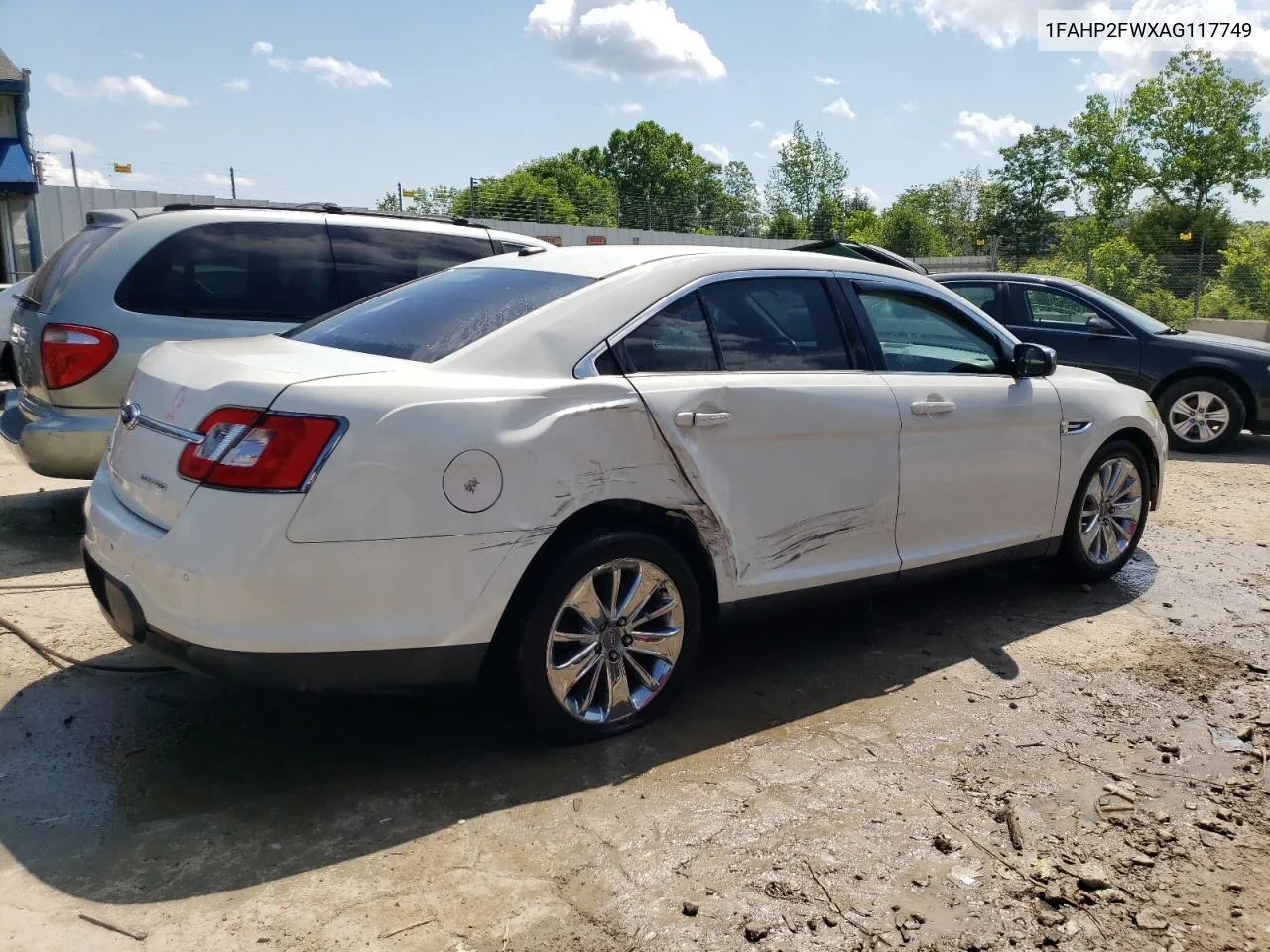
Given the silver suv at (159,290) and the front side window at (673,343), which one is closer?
the front side window at (673,343)

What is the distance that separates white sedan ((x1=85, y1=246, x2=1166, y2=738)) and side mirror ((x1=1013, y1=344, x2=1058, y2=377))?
0.11m

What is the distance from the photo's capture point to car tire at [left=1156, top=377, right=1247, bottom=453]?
9945 mm

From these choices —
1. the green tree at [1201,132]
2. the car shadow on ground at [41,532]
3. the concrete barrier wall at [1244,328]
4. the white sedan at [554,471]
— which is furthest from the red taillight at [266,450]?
the green tree at [1201,132]

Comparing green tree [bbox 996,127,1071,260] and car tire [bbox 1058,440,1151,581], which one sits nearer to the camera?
car tire [bbox 1058,440,1151,581]

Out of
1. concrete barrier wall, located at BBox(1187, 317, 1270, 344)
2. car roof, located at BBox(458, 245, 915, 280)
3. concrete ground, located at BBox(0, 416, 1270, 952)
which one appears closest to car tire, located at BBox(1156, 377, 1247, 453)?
concrete ground, located at BBox(0, 416, 1270, 952)

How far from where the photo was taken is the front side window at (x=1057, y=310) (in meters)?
10.4

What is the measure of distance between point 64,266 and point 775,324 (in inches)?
156

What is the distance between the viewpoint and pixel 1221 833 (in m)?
3.12

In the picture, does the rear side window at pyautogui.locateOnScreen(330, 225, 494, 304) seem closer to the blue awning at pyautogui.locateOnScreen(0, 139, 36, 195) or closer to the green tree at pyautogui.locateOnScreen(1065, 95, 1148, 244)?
the blue awning at pyautogui.locateOnScreen(0, 139, 36, 195)

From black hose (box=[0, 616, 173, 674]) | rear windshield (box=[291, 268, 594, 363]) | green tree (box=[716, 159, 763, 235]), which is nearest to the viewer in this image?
rear windshield (box=[291, 268, 594, 363])

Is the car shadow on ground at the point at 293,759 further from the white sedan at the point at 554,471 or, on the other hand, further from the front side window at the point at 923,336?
the front side window at the point at 923,336

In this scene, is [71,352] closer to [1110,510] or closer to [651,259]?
[651,259]

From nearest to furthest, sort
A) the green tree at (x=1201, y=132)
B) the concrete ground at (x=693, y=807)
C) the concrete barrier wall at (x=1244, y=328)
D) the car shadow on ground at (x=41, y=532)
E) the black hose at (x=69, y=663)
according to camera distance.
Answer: the concrete ground at (x=693, y=807) < the black hose at (x=69, y=663) < the car shadow on ground at (x=41, y=532) < the concrete barrier wall at (x=1244, y=328) < the green tree at (x=1201, y=132)

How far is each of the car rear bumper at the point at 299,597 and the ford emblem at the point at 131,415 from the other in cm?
36
